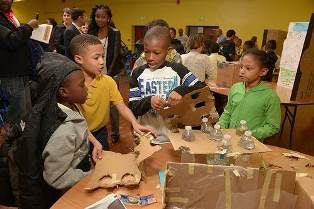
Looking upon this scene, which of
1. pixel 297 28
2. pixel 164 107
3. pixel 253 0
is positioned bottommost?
pixel 164 107

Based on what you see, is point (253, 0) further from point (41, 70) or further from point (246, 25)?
point (41, 70)

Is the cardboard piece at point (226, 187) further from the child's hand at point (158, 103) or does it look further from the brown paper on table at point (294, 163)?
the child's hand at point (158, 103)

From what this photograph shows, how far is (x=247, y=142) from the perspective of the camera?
1.32 m

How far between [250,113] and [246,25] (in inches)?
355

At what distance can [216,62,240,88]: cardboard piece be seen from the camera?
3.55 m

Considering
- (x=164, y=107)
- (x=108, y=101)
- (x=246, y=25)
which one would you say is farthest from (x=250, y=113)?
(x=246, y=25)

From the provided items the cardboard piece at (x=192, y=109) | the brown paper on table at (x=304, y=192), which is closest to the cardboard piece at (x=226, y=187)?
the brown paper on table at (x=304, y=192)

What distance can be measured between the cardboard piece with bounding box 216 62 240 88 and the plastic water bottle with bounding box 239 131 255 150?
7.56ft

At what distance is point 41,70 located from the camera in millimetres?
1416

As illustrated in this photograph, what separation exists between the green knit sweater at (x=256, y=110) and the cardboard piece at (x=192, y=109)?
0.56m

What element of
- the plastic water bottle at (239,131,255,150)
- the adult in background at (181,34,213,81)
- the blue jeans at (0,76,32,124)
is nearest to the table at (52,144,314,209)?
the plastic water bottle at (239,131,255,150)

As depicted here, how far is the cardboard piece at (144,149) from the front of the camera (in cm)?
131

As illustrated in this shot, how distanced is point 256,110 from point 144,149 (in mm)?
1109

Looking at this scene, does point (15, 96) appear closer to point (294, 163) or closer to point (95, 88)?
point (95, 88)
